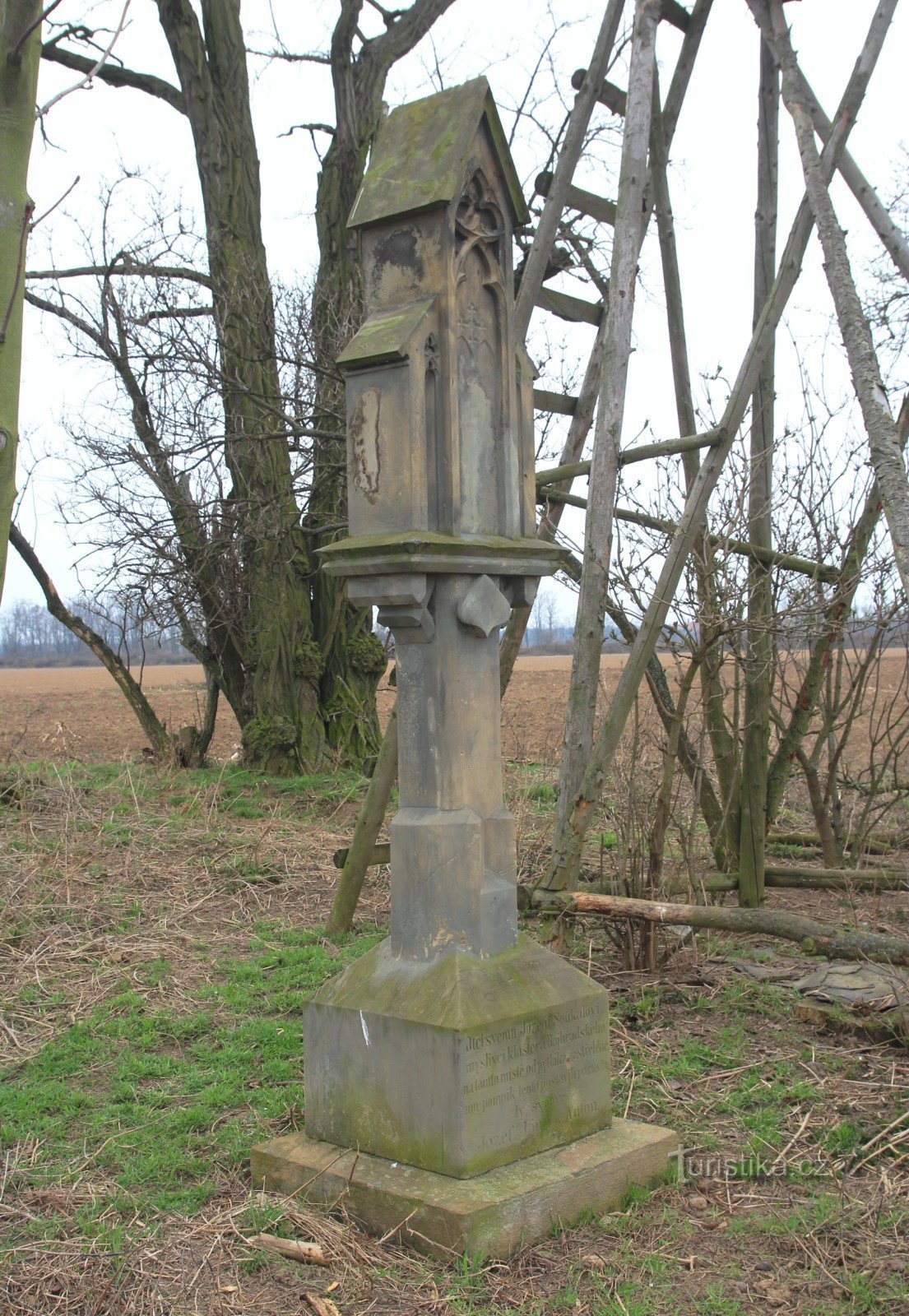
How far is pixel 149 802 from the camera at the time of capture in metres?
10.5

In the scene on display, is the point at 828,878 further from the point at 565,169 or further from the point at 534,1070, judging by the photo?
the point at 565,169

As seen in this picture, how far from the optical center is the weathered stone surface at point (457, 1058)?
11.9ft

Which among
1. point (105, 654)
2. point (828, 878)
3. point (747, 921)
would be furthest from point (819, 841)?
point (105, 654)

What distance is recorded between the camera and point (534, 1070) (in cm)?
385

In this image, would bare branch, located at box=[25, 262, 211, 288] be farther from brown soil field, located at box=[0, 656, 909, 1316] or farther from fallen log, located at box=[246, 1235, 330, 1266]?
fallen log, located at box=[246, 1235, 330, 1266]

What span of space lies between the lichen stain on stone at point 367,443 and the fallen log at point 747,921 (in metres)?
2.47

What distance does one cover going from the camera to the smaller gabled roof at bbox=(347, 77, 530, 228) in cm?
400

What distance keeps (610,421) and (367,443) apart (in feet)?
7.60

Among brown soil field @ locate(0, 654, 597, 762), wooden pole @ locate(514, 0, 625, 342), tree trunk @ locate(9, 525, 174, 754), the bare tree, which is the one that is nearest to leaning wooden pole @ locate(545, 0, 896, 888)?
wooden pole @ locate(514, 0, 625, 342)

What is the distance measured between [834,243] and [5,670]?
79.2 m

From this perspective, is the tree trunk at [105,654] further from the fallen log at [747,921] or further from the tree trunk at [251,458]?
the fallen log at [747,921]

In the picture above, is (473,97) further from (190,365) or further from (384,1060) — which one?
(190,365)

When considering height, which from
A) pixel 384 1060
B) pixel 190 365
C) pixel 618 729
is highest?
pixel 190 365

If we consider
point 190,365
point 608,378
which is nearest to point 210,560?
point 190,365
